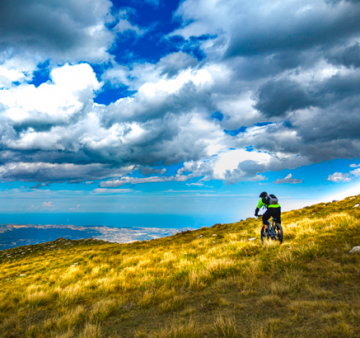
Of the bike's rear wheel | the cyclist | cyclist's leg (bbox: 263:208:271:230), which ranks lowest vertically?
the bike's rear wheel

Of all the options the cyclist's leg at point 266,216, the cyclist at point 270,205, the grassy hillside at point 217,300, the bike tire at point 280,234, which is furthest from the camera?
the cyclist's leg at point 266,216

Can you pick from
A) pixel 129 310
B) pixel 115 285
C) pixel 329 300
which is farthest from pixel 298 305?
pixel 115 285

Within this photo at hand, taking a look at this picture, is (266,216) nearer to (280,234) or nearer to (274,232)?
(274,232)

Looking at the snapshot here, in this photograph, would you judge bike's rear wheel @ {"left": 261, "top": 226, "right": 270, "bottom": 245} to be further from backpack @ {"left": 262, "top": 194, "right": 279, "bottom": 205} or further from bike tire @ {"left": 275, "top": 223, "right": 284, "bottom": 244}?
backpack @ {"left": 262, "top": 194, "right": 279, "bottom": 205}

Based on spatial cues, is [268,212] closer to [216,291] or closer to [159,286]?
[216,291]

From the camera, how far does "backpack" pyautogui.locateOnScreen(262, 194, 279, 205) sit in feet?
37.5

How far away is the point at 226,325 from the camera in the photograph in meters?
4.68

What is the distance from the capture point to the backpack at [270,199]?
11441mm

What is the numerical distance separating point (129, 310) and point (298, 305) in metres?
5.32

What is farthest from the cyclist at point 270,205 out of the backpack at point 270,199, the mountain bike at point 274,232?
the mountain bike at point 274,232

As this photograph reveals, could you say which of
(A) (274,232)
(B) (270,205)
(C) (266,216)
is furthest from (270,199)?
(A) (274,232)

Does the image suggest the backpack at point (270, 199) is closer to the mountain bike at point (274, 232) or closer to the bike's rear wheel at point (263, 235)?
the mountain bike at point (274, 232)

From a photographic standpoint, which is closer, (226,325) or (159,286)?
(226,325)

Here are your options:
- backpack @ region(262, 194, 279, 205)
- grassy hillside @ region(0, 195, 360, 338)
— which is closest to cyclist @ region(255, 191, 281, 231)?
backpack @ region(262, 194, 279, 205)
